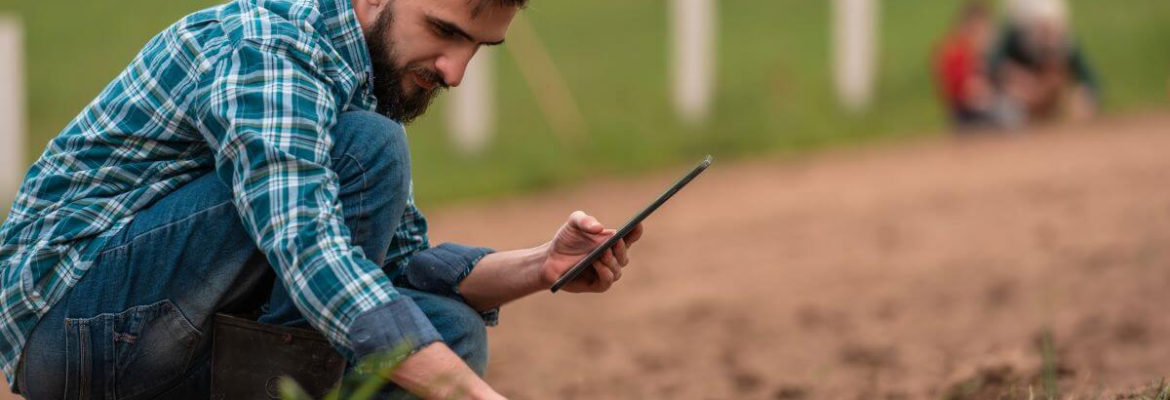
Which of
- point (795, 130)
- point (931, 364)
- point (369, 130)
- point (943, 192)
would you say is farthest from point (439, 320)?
point (795, 130)

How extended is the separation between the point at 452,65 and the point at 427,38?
0.20 ft

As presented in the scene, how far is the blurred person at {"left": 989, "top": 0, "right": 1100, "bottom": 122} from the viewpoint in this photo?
390 inches

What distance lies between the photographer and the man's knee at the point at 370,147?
237cm

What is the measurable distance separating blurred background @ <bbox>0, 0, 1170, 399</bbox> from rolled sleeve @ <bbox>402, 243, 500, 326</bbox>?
1.09 metres

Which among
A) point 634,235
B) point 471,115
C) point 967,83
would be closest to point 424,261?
point 634,235

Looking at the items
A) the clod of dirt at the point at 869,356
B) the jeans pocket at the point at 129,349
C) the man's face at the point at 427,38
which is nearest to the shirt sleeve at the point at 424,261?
the man's face at the point at 427,38

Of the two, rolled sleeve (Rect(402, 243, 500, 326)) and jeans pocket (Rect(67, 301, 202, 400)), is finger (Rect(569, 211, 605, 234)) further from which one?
jeans pocket (Rect(67, 301, 202, 400))

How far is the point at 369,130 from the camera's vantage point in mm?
2398

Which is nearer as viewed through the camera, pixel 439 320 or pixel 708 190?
pixel 439 320

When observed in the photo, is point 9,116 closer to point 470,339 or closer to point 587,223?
point 470,339

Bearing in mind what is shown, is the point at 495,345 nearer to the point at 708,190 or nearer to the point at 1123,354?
the point at 1123,354

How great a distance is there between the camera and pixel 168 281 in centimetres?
238

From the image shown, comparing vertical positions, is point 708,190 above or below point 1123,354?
below

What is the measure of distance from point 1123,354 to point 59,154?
9.01 ft
